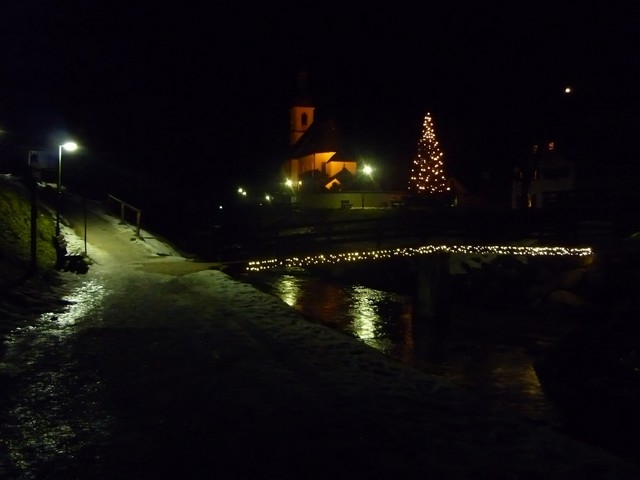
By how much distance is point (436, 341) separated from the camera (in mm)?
14047

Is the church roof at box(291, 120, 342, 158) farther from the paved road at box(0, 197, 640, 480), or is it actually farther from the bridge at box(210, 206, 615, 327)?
the paved road at box(0, 197, 640, 480)

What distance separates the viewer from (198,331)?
1075cm

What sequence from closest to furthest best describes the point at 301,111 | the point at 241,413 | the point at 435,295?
the point at 241,413
the point at 435,295
the point at 301,111

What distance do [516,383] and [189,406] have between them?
18.5 feet

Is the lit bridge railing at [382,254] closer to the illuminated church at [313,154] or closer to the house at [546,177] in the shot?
the house at [546,177]

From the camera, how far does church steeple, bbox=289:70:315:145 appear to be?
8506cm

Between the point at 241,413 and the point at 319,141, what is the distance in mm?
67599

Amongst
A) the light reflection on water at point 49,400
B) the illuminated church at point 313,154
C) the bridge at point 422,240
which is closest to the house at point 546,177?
the bridge at point 422,240

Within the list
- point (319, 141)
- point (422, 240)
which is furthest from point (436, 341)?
point (319, 141)

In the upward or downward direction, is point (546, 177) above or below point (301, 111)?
below

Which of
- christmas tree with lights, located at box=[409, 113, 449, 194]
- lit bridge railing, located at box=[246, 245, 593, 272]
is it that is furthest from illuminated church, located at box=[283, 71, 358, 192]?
lit bridge railing, located at box=[246, 245, 593, 272]

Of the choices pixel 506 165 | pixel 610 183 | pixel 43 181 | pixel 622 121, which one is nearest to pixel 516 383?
pixel 43 181

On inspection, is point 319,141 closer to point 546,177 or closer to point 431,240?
point 546,177

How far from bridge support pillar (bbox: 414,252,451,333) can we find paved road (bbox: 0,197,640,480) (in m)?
5.87
